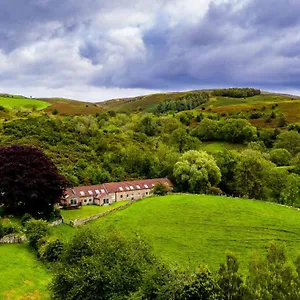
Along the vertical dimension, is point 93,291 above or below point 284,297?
below

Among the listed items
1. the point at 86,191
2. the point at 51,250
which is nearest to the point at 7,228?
the point at 51,250

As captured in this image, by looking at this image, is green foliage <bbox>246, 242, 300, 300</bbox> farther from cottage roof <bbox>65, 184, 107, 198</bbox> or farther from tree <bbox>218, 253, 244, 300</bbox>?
cottage roof <bbox>65, 184, 107, 198</bbox>

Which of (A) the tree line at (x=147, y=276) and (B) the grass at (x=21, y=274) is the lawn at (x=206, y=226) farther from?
(B) the grass at (x=21, y=274)

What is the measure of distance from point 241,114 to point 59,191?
4824 inches

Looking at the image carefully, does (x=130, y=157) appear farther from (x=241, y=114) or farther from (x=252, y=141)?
(x=241, y=114)

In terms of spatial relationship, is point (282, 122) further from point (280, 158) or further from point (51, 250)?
point (51, 250)

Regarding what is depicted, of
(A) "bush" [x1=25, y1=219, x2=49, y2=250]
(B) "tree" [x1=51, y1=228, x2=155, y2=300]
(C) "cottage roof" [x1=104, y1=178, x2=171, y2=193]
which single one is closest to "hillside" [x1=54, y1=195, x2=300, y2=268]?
(A) "bush" [x1=25, y1=219, x2=49, y2=250]

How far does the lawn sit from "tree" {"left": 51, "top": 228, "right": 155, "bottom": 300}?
9.56 metres

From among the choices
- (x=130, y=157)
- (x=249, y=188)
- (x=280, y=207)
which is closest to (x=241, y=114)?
(x=130, y=157)

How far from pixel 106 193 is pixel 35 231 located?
24706 millimetres

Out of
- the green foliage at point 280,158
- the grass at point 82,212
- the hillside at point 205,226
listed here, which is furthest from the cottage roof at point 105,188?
the green foliage at point 280,158

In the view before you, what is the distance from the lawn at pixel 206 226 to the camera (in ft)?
146

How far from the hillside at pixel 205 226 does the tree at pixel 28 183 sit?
6440 millimetres

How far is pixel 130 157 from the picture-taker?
3693 inches
